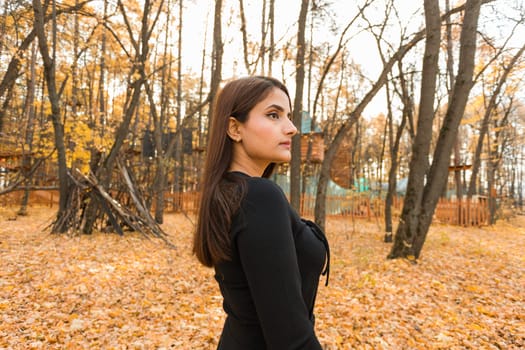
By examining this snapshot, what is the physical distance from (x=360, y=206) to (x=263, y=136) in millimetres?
20720

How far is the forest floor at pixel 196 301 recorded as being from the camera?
400 cm

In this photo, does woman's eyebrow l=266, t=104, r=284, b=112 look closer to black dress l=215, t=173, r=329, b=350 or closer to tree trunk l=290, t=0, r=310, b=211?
black dress l=215, t=173, r=329, b=350

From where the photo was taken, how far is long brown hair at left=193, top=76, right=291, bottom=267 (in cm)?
103

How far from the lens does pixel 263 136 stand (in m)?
1.15

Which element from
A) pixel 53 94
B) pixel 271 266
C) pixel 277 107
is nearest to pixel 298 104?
pixel 53 94

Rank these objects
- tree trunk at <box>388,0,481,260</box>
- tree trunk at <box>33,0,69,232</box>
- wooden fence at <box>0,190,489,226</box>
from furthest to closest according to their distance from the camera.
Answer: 1. wooden fence at <box>0,190,489,226</box>
2. tree trunk at <box>33,0,69,232</box>
3. tree trunk at <box>388,0,481,260</box>

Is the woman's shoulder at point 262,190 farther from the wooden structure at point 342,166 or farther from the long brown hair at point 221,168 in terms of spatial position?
the wooden structure at point 342,166

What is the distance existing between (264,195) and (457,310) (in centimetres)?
547

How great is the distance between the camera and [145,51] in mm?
11031

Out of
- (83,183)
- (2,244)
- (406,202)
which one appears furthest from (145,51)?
(406,202)

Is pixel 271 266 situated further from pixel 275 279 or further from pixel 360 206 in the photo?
pixel 360 206

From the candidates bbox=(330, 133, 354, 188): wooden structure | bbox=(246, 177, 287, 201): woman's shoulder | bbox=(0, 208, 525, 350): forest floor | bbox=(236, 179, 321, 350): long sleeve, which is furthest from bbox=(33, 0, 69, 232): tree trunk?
bbox=(330, 133, 354, 188): wooden structure

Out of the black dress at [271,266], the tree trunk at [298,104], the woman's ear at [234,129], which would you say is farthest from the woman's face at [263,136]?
the tree trunk at [298,104]

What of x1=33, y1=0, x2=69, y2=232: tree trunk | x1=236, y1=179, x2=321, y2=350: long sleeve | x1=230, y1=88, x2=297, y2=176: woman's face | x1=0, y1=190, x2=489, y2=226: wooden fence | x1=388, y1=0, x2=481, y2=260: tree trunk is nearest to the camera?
x1=236, y1=179, x2=321, y2=350: long sleeve
